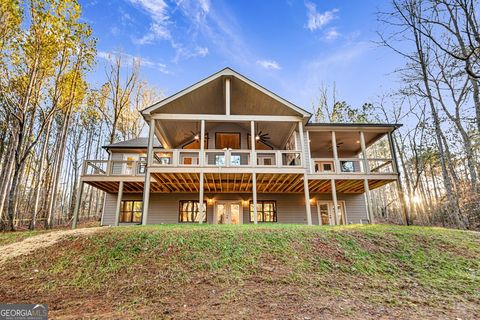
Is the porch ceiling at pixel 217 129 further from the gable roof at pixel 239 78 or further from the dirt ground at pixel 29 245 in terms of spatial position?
the dirt ground at pixel 29 245

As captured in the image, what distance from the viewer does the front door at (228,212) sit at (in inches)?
520

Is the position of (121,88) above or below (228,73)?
above

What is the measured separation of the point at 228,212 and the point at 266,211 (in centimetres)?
232

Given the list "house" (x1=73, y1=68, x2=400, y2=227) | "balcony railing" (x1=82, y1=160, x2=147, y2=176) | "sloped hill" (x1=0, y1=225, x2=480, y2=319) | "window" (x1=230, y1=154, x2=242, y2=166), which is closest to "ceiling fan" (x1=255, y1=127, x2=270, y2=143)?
"house" (x1=73, y1=68, x2=400, y2=227)

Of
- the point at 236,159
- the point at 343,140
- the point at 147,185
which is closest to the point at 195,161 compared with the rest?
the point at 236,159

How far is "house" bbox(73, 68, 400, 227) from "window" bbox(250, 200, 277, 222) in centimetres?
6

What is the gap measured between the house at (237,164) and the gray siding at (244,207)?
0.06 m

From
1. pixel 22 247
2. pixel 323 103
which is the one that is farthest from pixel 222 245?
pixel 323 103

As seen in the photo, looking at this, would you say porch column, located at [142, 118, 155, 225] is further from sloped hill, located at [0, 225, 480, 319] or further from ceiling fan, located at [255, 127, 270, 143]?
ceiling fan, located at [255, 127, 270, 143]

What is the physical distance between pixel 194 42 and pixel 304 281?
1742cm

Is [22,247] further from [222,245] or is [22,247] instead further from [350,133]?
[350,133]

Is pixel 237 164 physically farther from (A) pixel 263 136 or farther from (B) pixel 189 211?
(B) pixel 189 211

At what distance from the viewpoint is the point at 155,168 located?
32.8 feet

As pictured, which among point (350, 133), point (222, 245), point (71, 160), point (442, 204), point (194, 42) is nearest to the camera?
point (222, 245)
